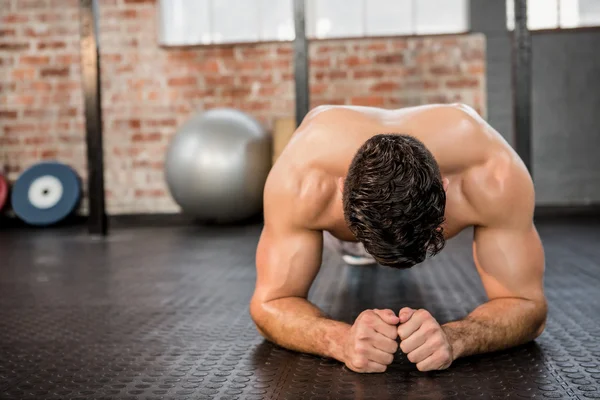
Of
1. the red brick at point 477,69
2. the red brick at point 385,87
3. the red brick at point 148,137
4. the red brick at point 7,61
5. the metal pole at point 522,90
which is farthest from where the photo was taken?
the red brick at point 7,61

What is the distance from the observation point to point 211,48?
5.39 metres

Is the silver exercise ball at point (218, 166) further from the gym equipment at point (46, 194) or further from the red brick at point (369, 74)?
the gym equipment at point (46, 194)

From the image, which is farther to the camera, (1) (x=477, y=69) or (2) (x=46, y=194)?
(2) (x=46, y=194)

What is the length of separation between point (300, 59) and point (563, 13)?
7.32 ft

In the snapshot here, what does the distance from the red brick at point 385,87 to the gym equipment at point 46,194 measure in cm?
261

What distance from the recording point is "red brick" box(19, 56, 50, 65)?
5.57 meters

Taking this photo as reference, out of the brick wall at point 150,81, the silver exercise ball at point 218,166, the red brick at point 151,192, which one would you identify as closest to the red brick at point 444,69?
the brick wall at point 150,81

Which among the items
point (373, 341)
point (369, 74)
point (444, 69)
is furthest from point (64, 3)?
point (373, 341)

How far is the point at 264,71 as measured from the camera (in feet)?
17.6

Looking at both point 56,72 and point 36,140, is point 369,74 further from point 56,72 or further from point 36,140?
point 36,140

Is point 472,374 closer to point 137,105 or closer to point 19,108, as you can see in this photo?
point 137,105

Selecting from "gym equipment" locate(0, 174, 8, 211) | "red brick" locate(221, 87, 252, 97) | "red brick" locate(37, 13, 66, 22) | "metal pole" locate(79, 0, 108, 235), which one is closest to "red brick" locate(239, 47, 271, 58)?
"red brick" locate(221, 87, 252, 97)

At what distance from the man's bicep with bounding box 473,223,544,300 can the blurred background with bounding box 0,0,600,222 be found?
148 inches

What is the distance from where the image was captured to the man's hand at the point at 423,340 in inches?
A: 54.1
